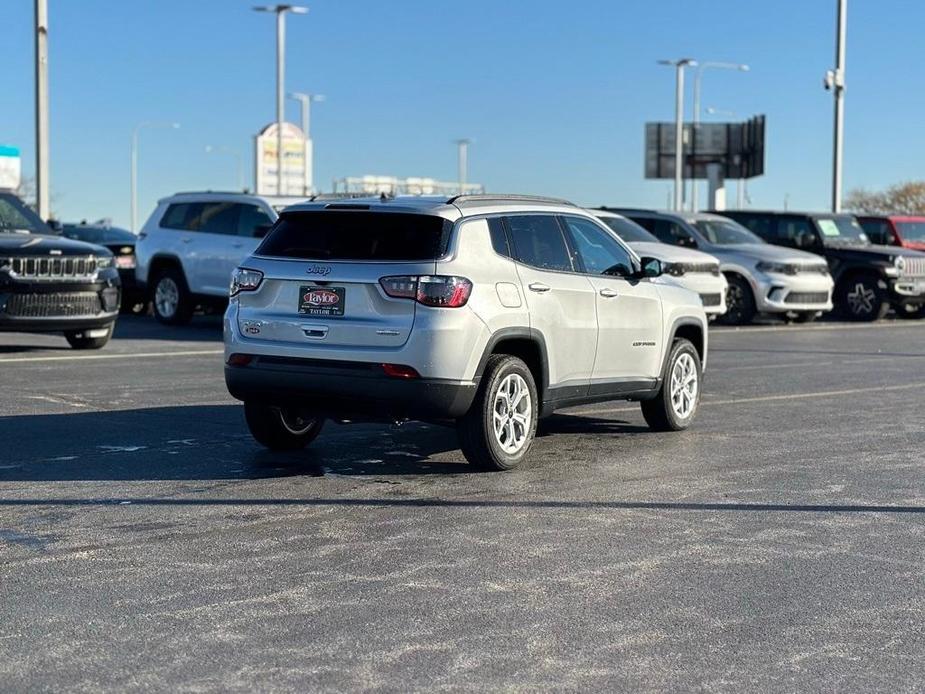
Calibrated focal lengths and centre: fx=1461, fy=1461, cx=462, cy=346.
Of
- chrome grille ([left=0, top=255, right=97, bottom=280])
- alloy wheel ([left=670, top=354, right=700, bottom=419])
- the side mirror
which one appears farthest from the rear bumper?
chrome grille ([left=0, top=255, right=97, bottom=280])

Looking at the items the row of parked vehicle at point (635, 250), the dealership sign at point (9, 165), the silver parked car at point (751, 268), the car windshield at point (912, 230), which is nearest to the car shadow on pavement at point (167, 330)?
the row of parked vehicle at point (635, 250)

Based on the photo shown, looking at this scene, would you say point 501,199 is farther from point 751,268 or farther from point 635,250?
point 751,268

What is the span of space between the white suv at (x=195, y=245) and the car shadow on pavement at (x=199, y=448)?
9.61 m

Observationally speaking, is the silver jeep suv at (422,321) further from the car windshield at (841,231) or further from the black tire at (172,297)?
the car windshield at (841,231)

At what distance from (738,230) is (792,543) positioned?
63.4ft

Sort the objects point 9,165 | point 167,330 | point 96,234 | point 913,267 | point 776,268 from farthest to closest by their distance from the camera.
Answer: point 9,165 → point 96,234 → point 913,267 → point 776,268 → point 167,330

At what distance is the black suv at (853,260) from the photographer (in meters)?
26.2

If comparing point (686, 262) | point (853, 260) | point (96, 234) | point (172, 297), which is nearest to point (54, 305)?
point (172, 297)

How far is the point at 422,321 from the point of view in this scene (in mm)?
8367

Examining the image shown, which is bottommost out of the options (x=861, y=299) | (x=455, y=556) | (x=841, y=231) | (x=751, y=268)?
(x=455, y=556)

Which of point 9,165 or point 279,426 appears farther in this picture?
point 9,165

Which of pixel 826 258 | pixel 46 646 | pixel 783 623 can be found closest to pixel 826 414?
pixel 783 623

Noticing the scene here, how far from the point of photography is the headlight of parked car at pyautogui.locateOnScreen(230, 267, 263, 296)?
8.95 metres

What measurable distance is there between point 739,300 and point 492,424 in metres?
16.5
